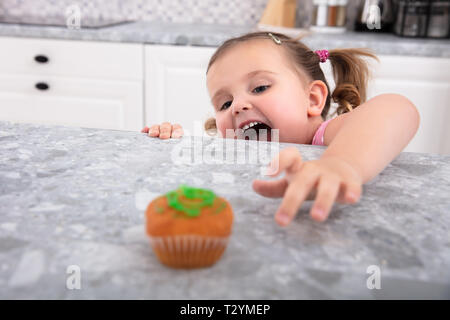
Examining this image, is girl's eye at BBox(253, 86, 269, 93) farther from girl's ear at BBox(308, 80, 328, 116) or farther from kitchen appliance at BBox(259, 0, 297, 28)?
kitchen appliance at BBox(259, 0, 297, 28)

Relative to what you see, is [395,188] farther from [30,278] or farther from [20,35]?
[20,35]

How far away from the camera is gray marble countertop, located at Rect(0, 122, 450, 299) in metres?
0.31

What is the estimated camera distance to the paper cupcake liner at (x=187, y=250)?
1.07 feet

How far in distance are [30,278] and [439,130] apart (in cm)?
209

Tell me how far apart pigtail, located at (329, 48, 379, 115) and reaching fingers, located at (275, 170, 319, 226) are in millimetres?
948

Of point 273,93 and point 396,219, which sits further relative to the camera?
point 273,93

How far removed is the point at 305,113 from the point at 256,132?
0.14 meters

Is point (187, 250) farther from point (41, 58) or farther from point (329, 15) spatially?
point (329, 15)

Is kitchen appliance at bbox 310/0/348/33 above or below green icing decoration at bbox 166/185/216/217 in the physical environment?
above

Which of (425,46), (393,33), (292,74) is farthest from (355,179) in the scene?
(393,33)

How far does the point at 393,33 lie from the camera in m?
2.35

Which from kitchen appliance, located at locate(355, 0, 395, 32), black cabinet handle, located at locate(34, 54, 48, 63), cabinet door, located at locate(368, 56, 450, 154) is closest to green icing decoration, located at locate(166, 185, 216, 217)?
cabinet door, located at locate(368, 56, 450, 154)

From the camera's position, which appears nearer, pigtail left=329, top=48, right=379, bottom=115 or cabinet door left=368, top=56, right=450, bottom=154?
pigtail left=329, top=48, right=379, bottom=115

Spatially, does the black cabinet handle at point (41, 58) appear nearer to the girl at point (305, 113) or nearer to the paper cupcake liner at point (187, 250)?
the girl at point (305, 113)
